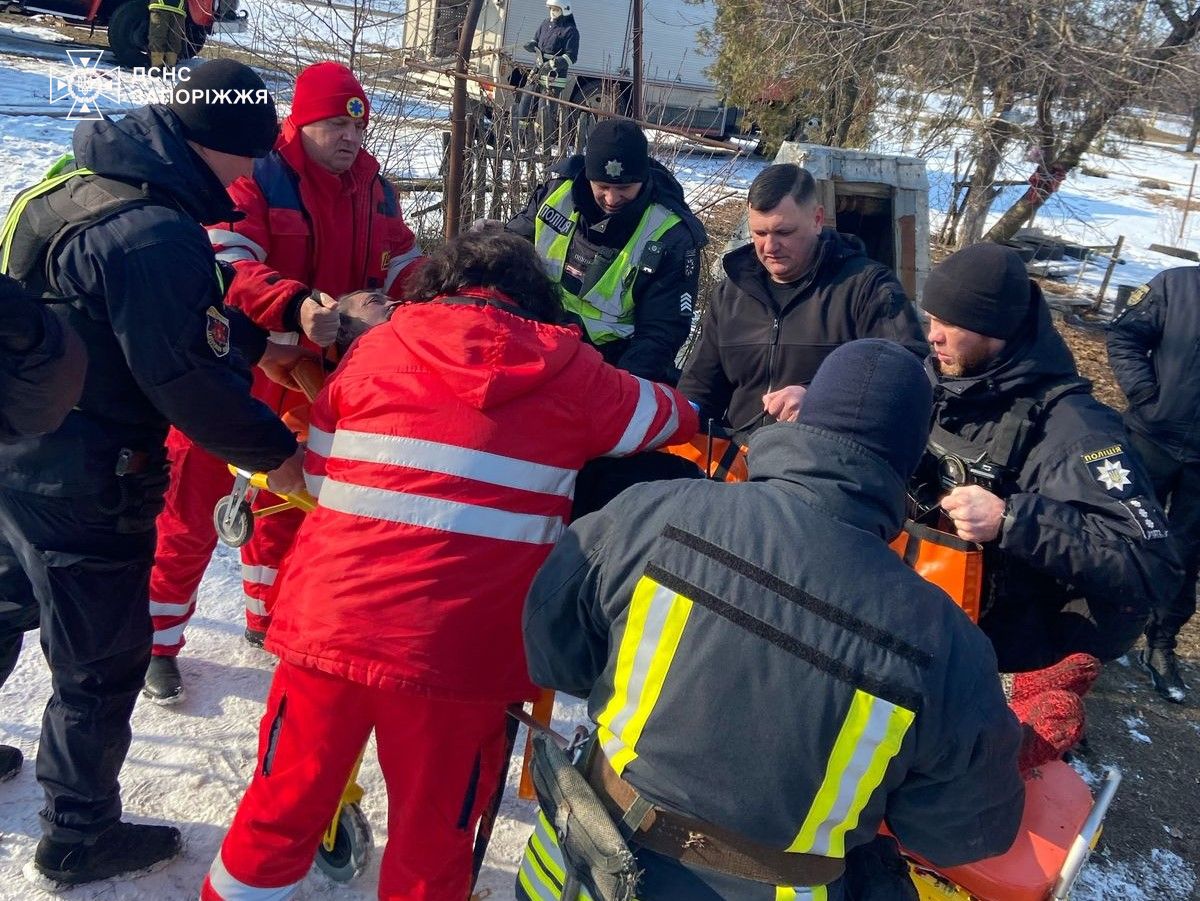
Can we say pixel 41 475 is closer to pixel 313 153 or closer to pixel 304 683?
pixel 304 683

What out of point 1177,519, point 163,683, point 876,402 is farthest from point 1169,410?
point 163,683

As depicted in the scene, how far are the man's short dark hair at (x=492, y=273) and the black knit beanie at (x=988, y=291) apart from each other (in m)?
1.10

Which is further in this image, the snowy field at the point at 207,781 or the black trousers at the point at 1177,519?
the black trousers at the point at 1177,519

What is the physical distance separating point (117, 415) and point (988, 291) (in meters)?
2.24

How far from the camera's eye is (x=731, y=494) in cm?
151

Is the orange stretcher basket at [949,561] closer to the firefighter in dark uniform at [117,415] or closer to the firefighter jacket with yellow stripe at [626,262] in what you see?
the firefighter jacket with yellow stripe at [626,262]

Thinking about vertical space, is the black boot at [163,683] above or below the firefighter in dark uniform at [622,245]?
below

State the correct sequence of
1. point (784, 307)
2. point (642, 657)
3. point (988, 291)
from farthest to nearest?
1. point (784, 307)
2. point (988, 291)
3. point (642, 657)

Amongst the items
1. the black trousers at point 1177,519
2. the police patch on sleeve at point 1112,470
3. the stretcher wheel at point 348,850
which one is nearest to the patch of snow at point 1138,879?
the black trousers at point 1177,519

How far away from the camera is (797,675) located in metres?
1.37

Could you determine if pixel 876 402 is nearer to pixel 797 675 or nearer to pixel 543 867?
pixel 797 675

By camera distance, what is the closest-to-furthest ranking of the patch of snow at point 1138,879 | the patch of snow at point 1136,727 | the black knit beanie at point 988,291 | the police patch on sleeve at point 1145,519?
the police patch on sleeve at point 1145,519 → the black knit beanie at point 988,291 → the patch of snow at point 1138,879 → the patch of snow at point 1136,727

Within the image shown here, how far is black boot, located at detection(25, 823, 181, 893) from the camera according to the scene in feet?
7.66

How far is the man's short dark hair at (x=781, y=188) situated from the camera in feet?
10.5
